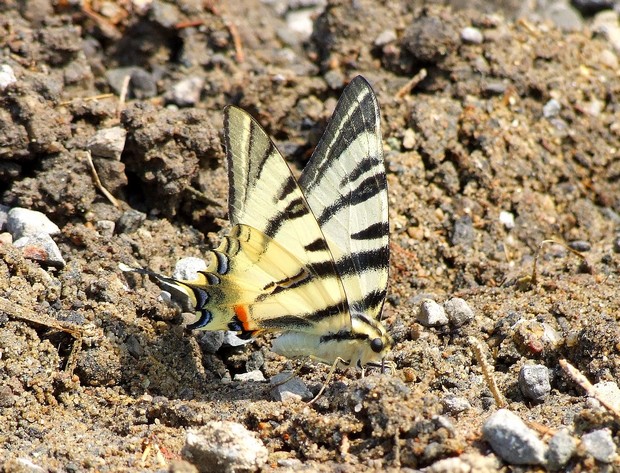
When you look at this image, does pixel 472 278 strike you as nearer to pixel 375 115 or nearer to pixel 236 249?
pixel 375 115

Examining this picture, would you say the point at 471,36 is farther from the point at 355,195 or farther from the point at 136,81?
the point at 136,81

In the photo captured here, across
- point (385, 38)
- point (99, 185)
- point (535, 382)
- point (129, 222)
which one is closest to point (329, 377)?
point (535, 382)

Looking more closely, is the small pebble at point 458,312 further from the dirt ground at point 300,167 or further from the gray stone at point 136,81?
the gray stone at point 136,81

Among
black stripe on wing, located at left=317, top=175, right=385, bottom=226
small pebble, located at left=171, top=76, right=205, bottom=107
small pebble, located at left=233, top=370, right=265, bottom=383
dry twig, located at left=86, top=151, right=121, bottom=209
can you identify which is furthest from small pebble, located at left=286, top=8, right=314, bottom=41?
small pebble, located at left=233, top=370, right=265, bottom=383

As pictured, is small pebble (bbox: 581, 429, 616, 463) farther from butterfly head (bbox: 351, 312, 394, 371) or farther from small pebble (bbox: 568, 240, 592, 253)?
small pebble (bbox: 568, 240, 592, 253)

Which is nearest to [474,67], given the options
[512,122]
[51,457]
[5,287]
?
[512,122]

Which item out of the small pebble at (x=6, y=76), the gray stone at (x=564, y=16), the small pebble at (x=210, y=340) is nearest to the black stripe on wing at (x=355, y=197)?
the small pebble at (x=210, y=340)
